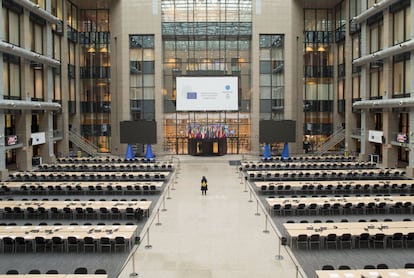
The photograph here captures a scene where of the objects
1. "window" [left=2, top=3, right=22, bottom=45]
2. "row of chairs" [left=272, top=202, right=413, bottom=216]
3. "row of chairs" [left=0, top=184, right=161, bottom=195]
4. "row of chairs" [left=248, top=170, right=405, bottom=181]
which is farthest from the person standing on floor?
"window" [left=2, top=3, right=22, bottom=45]

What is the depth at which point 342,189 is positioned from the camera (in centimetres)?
3228

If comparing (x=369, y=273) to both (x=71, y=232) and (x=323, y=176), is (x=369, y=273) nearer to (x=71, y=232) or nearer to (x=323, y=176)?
(x=71, y=232)

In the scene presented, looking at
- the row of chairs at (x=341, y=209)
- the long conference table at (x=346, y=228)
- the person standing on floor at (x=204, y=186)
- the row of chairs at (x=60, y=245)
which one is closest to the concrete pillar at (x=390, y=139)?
the row of chairs at (x=341, y=209)

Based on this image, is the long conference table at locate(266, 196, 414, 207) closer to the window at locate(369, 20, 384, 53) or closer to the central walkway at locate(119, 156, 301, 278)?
the central walkway at locate(119, 156, 301, 278)

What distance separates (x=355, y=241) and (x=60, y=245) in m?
12.8

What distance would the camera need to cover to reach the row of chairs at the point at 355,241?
787 inches

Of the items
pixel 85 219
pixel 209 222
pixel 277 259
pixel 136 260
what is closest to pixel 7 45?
pixel 85 219

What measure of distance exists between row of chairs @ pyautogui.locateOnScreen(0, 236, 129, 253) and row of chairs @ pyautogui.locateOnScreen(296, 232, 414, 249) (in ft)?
26.2

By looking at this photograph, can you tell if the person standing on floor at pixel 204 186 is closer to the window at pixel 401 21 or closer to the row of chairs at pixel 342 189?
the row of chairs at pixel 342 189

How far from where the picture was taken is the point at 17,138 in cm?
4384

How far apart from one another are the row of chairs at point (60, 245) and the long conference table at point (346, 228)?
295 inches

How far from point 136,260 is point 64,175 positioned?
843 inches

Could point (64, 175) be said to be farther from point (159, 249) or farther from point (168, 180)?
point (159, 249)

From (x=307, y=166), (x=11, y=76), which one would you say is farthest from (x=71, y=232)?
(x=307, y=166)
